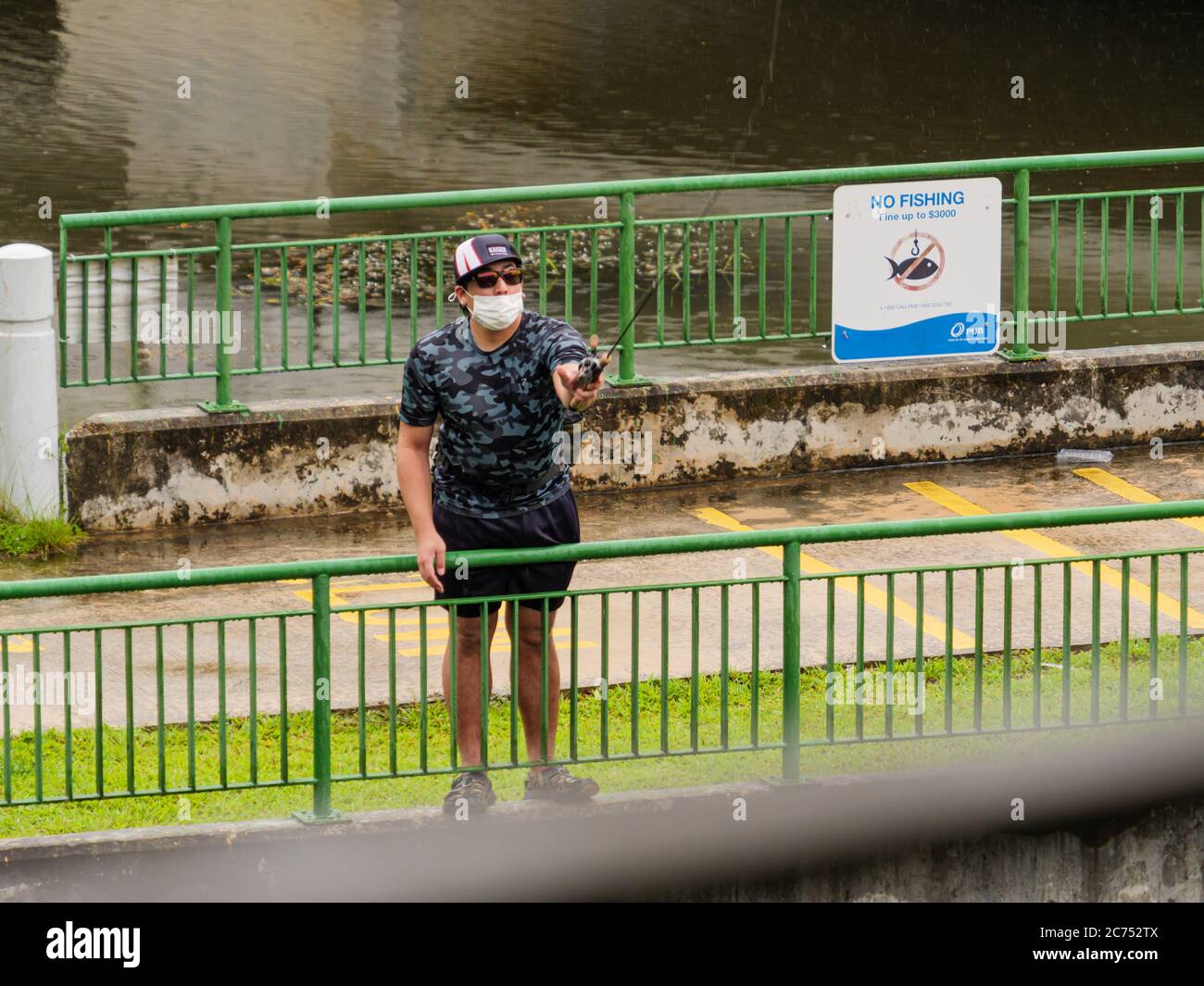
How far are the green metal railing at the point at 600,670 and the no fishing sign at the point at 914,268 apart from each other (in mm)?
1822

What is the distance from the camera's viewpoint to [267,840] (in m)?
→ 7.75

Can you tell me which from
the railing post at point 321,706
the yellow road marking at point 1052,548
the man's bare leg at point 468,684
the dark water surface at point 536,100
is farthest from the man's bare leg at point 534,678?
the dark water surface at point 536,100

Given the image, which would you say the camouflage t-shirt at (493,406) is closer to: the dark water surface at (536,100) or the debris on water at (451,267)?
the dark water surface at (536,100)

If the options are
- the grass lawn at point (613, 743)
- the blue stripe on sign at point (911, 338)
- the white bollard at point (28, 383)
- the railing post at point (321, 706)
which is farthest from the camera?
the blue stripe on sign at point (911, 338)

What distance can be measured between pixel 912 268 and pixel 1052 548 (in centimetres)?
176

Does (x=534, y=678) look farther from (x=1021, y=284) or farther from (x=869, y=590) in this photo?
(x=1021, y=284)

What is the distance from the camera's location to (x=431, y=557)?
7.82 m

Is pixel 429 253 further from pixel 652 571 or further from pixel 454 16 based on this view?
pixel 454 16

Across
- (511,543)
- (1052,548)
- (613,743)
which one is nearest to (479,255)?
(511,543)

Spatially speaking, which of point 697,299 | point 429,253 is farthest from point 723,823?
point 429,253

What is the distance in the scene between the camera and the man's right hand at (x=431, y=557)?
7.79m
